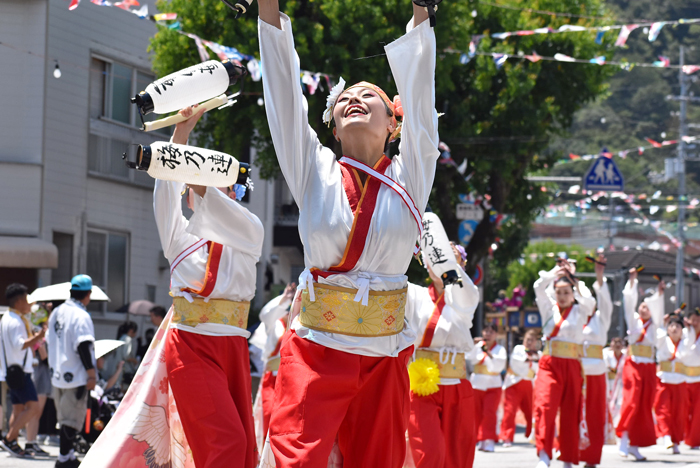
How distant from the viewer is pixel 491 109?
829 inches

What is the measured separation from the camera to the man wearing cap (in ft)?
33.2

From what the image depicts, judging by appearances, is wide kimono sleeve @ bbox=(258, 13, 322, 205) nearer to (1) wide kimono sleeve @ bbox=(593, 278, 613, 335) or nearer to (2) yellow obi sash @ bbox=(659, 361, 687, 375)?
(1) wide kimono sleeve @ bbox=(593, 278, 613, 335)

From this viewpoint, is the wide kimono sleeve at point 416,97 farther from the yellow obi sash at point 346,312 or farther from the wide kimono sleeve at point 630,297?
the wide kimono sleeve at point 630,297

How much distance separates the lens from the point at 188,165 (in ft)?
18.0

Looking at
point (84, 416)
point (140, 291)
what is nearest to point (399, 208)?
point (84, 416)

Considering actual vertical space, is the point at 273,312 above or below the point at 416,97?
below

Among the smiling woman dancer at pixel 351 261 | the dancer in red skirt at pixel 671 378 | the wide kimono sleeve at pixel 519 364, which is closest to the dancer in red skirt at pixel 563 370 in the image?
the dancer in red skirt at pixel 671 378

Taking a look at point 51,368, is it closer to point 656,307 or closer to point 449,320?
point 449,320

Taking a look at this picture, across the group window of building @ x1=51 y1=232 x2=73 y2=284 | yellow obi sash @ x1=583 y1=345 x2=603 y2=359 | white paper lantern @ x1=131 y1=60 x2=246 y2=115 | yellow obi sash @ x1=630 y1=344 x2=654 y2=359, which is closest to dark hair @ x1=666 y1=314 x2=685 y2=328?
yellow obi sash @ x1=630 y1=344 x2=654 y2=359

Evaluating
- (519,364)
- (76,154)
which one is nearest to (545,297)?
(519,364)

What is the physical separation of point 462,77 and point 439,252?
46.1 feet

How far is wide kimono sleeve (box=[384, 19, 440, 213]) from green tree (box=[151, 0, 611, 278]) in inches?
486

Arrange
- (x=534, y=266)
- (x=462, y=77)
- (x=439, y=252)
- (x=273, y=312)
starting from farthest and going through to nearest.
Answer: (x=534, y=266), (x=462, y=77), (x=273, y=312), (x=439, y=252)

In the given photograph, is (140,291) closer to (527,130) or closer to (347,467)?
(527,130)
